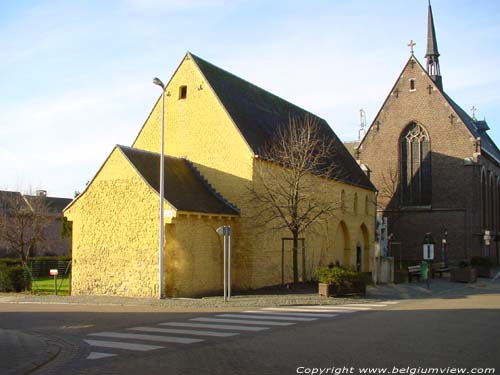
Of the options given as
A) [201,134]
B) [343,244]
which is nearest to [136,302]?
[201,134]

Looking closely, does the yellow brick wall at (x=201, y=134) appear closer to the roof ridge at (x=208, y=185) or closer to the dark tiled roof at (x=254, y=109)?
the roof ridge at (x=208, y=185)

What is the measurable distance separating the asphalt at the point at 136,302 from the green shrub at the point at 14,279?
1.39 m

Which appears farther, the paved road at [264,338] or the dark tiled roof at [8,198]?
the dark tiled roof at [8,198]

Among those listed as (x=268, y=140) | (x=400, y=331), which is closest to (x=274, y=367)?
(x=400, y=331)

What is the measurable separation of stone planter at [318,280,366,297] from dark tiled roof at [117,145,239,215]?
6024 mm

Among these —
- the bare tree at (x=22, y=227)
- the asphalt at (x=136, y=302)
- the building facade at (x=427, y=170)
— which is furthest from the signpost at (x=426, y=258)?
the bare tree at (x=22, y=227)

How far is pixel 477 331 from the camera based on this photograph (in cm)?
1333

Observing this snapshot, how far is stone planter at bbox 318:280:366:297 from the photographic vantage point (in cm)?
2233

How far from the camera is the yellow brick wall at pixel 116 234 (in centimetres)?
2373

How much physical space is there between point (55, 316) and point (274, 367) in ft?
33.7

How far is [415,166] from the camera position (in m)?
53.1

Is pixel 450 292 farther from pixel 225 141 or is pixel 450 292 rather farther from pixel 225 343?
pixel 225 343

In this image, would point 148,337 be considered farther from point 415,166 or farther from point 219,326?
point 415,166

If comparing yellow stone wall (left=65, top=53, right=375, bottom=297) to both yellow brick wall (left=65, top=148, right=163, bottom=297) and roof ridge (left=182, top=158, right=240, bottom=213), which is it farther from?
roof ridge (left=182, top=158, right=240, bottom=213)
